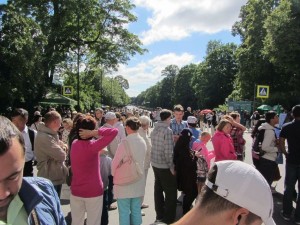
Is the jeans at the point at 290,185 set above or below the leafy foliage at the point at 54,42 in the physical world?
below

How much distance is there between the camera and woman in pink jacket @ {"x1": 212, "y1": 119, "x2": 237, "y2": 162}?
6.69m

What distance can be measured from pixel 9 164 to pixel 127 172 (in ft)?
13.1

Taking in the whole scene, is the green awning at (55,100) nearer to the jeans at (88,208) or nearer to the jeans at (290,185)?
the jeans at (290,185)

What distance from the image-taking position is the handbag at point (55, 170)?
5094 millimetres

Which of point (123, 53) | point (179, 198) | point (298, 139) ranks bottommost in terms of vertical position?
point (179, 198)

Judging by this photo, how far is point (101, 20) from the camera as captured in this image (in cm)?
3178

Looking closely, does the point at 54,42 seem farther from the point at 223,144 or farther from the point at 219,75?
the point at 219,75

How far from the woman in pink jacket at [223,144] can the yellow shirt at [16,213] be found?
5.39 m

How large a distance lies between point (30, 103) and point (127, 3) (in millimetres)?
12385

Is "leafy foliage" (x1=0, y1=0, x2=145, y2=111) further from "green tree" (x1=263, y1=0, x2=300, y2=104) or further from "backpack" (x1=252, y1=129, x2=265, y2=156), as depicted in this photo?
"backpack" (x1=252, y1=129, x2=265, y2=156)

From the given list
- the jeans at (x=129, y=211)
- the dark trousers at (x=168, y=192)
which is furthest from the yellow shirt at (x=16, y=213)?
the dark trousers at (x=168, y=192)

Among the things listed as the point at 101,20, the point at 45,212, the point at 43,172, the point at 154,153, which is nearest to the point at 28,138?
the point at 43,172

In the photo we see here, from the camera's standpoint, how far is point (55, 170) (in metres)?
5.11

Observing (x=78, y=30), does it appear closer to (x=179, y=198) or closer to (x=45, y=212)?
(x=179, y=198)
